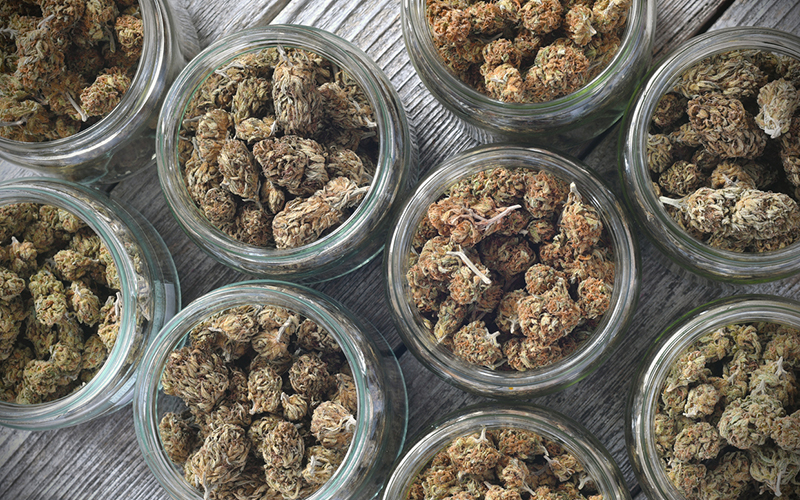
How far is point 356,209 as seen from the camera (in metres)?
1.03

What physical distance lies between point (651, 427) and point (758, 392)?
0.18 m

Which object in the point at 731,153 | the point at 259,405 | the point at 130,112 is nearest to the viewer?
the point at 731,153

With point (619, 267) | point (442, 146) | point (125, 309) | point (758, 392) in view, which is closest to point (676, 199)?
point (619, 267)

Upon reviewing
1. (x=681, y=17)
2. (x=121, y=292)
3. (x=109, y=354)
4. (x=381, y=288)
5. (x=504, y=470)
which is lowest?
(x=504, y=470)

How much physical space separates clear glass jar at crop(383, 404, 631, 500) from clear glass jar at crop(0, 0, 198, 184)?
844 mm

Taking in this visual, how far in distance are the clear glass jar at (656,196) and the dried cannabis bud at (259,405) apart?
0.62 m

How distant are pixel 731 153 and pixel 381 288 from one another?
72 cm

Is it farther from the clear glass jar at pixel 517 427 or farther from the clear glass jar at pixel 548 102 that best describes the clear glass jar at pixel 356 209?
the clear glass jar at pixel 517 427

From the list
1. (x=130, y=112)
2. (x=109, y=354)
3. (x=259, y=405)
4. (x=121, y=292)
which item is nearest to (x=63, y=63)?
(x=130, y=112)

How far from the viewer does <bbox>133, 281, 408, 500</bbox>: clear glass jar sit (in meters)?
1.04

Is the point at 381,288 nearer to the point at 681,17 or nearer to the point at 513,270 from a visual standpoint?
the point at 513,270

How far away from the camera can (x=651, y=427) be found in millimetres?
1007

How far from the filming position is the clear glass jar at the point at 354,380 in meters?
1.04

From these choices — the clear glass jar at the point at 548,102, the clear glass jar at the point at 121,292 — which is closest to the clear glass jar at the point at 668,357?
the clear glass jar at the point at 548,102
